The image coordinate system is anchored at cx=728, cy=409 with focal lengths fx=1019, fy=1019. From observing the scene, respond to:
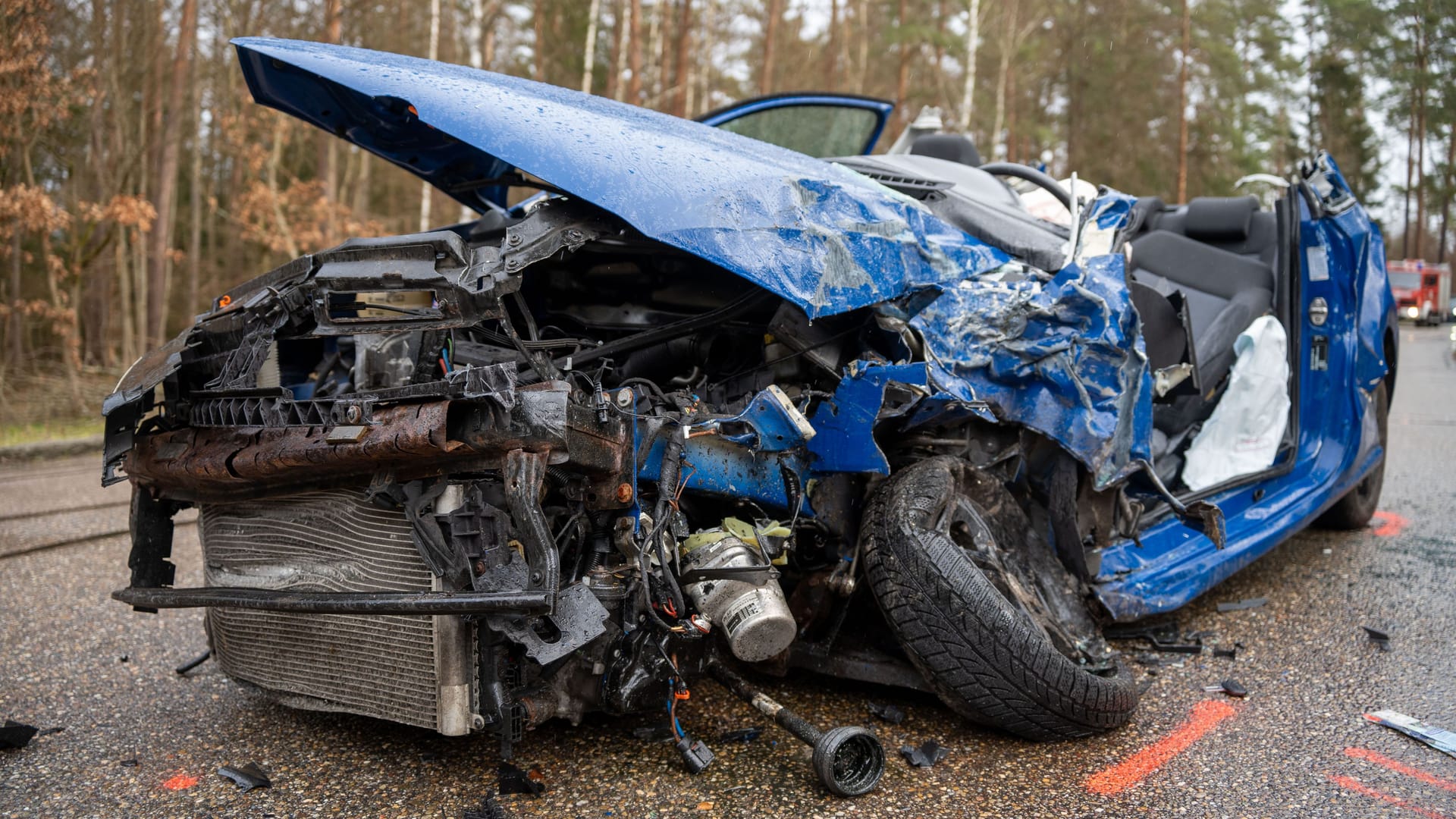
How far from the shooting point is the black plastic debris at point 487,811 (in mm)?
2129

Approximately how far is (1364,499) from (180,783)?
202 inches

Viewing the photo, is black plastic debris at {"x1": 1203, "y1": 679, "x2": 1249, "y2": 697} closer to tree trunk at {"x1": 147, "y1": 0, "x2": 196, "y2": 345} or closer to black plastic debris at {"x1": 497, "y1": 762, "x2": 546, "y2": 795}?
black plastic debris at {"x1": 497, "y1": 762, "x2": 546, "y2": 795}

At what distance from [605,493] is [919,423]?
102cm

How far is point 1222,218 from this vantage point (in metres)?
4.77

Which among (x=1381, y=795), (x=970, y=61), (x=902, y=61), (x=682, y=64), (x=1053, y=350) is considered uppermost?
(x=970, y=61)

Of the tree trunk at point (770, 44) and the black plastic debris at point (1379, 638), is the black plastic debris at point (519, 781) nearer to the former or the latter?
the black plastic debris at point (1379, 638)

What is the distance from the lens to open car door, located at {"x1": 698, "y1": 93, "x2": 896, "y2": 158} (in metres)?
4.30

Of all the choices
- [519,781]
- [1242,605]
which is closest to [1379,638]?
[1242,605]

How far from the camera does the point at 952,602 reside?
2434 millimetres

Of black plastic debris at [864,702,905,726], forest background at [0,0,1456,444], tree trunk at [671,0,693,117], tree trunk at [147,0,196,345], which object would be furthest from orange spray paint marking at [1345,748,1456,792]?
tree trunk at [671,0,693,117]

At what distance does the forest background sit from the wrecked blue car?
7283mm

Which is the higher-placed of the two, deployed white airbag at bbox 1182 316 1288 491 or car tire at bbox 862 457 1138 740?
deployed white airbag at bbox 1182 316 1288 491

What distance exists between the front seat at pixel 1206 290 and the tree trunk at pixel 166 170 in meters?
10.4

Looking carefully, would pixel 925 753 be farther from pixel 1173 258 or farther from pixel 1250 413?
pixel 1173 258
